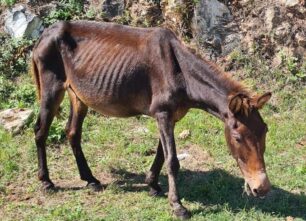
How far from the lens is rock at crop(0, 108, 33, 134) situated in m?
7.99

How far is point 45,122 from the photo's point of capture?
667cm

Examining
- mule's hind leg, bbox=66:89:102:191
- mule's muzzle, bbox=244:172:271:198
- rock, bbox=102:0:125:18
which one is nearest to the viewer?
mule's muzzle, bbox=244:172:271:198

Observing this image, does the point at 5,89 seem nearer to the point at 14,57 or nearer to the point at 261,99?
the point at 14,57

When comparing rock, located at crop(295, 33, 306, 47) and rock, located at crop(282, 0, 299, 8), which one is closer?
rock, located at crop(295, 33, 306, 47)

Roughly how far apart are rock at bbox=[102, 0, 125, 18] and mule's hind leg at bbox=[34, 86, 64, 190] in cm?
389

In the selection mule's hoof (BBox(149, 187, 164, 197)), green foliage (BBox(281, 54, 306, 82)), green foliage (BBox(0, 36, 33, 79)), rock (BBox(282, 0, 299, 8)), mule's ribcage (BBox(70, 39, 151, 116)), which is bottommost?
mule's hoof (BBox(149, 187, 164, 197))

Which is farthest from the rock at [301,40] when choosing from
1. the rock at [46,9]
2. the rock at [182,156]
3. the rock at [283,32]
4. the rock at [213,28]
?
the rock at [46,9]

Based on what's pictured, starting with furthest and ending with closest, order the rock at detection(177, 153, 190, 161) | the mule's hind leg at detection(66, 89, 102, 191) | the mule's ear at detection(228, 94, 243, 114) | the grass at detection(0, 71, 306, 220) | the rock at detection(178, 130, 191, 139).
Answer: the rock at detection(178, 130, 191, 139), the rock at detection(177, 153, 190, 161), the mule's hind leg at detection(66, 89, 102, 191), the grass at detection(0, 71, 306, 220), the mule's ear at detection(228, 94, 243, 114)

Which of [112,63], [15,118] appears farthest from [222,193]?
[15,118]

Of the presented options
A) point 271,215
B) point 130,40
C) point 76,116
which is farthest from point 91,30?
point 271,215

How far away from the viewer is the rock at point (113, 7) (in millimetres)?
10211

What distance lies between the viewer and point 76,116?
6934 millimetres

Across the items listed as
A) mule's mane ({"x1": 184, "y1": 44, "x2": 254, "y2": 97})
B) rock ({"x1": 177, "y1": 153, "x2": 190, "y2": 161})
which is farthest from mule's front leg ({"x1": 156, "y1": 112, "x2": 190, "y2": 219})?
rock ({"x1": 177, "y1": 153, "x2": 190, "y2": 161})

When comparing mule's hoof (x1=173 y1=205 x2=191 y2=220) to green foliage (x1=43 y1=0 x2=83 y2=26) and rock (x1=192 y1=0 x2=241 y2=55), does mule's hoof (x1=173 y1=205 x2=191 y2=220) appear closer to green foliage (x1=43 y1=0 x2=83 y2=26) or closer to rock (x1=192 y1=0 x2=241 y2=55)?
rock (x1=192 y1=0 x2=241 y2=55)
